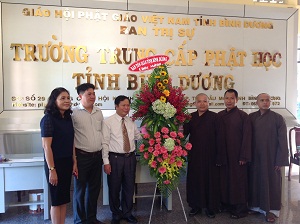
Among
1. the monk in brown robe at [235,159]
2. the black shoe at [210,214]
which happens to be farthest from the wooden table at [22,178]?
the monk in brown robe at [235,159]

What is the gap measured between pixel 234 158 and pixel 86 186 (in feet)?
5.77

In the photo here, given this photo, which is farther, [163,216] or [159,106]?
[163,216]

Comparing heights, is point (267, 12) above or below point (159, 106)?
above

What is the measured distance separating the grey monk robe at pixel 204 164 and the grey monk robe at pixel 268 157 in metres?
0.49

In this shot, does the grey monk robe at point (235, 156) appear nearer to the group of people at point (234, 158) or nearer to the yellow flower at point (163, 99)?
the group of people at point (234, 158)

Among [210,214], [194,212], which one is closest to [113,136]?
[194,212]

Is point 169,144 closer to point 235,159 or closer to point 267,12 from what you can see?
point 235,159

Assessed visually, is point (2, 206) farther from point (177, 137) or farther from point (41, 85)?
point (177, 137)

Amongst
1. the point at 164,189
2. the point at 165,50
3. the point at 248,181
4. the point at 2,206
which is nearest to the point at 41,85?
the point at 2,206

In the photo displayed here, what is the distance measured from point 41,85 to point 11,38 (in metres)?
0.72

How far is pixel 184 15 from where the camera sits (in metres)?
4.28

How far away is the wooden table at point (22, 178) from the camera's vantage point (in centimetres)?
318

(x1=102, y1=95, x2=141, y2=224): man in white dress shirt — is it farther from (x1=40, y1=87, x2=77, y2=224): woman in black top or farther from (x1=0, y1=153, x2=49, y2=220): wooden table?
(x1=0, y1=153, x2=49, y2=220): wooden table

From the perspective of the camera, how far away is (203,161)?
132 inches
